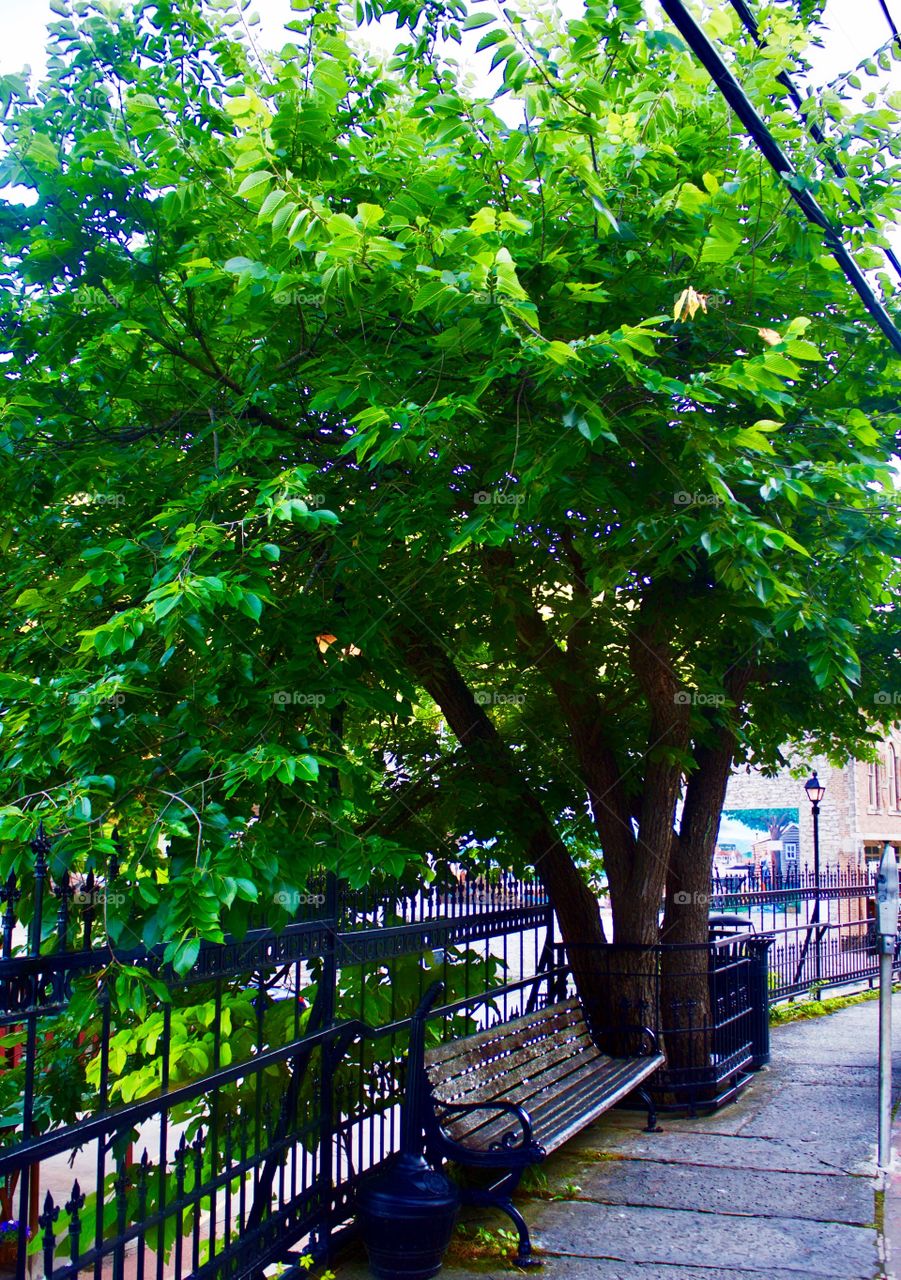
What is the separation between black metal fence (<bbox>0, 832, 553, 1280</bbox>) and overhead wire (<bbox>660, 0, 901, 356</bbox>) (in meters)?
3.58

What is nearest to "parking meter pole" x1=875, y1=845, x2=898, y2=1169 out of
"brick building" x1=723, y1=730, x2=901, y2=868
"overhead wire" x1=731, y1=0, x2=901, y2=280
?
"overhead wire" x1=731, y1=0, x2=901, y2=280

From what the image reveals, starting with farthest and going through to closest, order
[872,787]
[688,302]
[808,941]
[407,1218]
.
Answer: [872,787] < [808,941] < [407,1218] < [688,302]

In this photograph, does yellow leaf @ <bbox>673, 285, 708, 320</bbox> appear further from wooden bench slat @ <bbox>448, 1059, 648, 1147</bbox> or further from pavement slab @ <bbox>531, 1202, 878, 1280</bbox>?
pavement slab @ <bbox>531, 1202, 878, 1280</bbox>

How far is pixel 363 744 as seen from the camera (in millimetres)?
9039

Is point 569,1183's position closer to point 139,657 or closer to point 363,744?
point 363,744

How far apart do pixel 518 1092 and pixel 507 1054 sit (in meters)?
0.26

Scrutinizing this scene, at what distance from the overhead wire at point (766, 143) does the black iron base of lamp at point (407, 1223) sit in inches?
191

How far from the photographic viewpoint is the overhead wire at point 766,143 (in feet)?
13.8

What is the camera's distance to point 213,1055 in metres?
5.07

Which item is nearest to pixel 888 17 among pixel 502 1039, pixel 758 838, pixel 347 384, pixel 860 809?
pixel 347 384

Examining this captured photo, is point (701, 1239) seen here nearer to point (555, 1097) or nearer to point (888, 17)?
point (555, 1097)

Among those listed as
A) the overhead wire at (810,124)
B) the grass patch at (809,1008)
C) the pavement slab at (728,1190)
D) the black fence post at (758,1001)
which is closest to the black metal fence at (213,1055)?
the pavement slab at (728,1190)

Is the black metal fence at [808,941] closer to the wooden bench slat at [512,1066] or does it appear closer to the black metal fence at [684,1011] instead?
the black metal fence at [684,1011]

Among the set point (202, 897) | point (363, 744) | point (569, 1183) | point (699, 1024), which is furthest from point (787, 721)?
point (202, 897)
